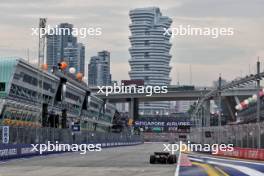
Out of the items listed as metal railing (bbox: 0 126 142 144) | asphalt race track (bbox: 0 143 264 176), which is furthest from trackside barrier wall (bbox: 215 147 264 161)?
metal railing (bbox: 0 126 142 144)

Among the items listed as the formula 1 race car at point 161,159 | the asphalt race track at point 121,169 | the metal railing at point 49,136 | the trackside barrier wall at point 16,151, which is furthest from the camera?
the metal railing at point 49,136

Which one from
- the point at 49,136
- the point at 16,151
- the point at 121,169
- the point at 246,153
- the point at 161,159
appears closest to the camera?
the point at 121,169

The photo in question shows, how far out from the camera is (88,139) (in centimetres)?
8488

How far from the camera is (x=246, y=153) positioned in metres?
50.7

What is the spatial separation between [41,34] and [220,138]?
38.3 metres

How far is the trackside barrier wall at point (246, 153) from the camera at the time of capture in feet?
150

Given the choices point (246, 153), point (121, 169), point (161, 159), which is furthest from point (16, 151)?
point (246, 153)

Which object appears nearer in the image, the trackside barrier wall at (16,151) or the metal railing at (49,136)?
the trackside barrier wall at (16,151)

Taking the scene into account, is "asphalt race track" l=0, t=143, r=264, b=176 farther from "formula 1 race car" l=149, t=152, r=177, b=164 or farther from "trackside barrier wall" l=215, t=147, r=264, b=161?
"trackside barrier wall" l=215, t=147, r=264, b=161

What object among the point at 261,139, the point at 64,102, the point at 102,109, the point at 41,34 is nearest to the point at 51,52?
the point at 102,109

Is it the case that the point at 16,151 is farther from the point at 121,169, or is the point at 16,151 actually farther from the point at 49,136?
the point at 121,169

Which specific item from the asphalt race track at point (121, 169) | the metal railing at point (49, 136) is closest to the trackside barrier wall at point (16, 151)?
the metal railing at point (49, 136)

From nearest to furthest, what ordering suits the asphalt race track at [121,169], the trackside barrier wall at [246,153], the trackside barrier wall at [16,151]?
the asphalt race track at [121,169], the trackside barrier wall at [16,151], the trackside barrier wall at [246,153]

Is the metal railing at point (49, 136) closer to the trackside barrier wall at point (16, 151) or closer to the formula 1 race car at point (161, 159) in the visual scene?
the trackside barrier wall at point (16, 151)
